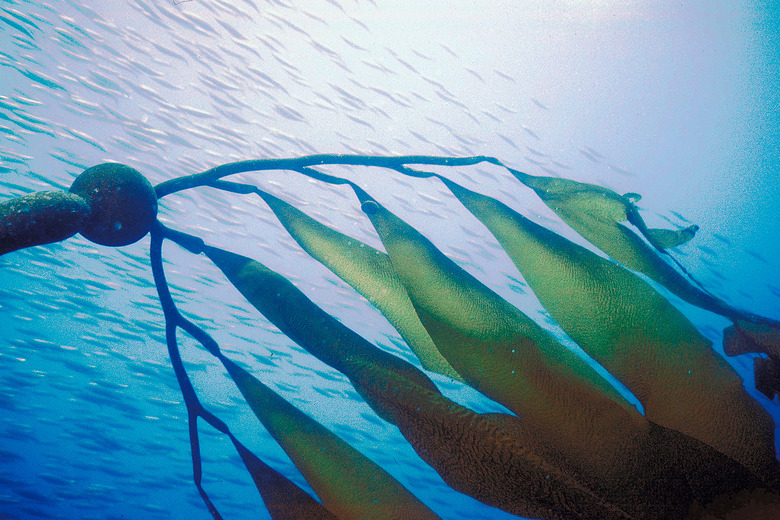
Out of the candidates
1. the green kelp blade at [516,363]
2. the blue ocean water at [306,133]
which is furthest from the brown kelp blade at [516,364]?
the blue ocean water at [306,133]

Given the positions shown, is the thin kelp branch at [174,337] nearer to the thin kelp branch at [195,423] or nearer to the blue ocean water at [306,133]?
the thin kelp branch at [195,423]

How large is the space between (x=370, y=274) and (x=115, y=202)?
471mm

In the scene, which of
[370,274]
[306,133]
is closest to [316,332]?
[370,274]

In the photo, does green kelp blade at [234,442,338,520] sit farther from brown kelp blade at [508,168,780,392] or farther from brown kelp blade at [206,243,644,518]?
brown kelp blade at [508,168,780,392]

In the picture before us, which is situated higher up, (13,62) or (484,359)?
(484,359)

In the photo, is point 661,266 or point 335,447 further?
point 335,447

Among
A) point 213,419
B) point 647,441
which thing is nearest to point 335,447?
point 213,419

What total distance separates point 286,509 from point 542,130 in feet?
35.0

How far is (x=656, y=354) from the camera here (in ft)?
1.72

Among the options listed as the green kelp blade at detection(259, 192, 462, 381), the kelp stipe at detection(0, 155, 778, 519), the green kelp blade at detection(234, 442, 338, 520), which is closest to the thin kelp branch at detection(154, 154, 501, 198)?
the kelp stipe at detection(0, 155, 778, 519)

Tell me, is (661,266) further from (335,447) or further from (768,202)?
(768,202)

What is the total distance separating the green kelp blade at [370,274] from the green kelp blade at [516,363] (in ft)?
0.46

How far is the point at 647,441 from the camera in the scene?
50 centimetres

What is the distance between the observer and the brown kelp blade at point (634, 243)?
51cm
